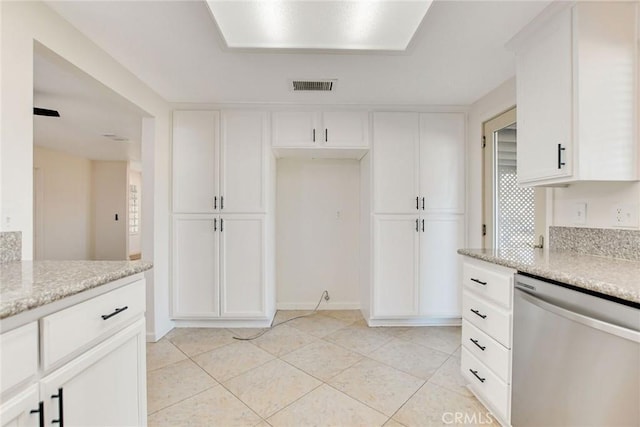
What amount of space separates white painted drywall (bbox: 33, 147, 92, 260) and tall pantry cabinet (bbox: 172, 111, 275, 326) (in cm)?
403

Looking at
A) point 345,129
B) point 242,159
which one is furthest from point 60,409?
point 345,129

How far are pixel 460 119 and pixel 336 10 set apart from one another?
1886mm

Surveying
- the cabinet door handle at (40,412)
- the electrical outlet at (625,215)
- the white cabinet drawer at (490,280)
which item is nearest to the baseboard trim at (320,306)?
the white cabinet drawer at (490,280)

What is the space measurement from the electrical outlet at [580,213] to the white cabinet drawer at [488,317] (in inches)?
29.7

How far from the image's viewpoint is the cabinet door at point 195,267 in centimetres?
270

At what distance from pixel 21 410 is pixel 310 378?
153cm

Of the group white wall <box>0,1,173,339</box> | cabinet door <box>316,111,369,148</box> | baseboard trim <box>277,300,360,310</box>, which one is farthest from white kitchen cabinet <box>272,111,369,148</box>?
baseboard trim <box>277,300,360,310</box>

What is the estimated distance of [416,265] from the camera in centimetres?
275

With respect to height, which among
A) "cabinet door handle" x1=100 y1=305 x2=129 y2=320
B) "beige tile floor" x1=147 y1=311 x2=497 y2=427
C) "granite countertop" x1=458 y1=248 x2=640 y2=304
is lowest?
"beige tile floor" x1=147 y1=311 x2=497 y2=427

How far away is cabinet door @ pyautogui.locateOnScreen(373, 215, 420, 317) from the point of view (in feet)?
9.01

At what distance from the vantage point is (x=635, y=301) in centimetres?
82

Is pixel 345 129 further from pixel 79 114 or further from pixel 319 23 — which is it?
pixel 79 114

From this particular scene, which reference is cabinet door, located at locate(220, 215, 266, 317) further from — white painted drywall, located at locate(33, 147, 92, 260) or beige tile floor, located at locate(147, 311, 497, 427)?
white painted drywall, located at locate(33, 147, 92, 260)

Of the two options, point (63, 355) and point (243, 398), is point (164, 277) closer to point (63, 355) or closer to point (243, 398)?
point (243, 398)
